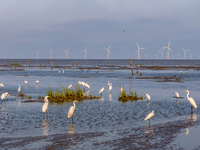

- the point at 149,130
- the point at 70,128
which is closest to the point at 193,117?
the point at 149,130

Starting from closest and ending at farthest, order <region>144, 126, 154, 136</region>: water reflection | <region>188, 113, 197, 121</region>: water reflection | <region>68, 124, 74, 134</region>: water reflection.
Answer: <region>144, 126, 154, 136</region>: water reflection < <region>68, 124, 74, 134</region>: water reflection < <region>188, 113, 197, 121</region>: water reflection

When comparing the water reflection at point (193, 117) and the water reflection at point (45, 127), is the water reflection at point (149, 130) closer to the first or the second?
the water reflection at point (193, 117)

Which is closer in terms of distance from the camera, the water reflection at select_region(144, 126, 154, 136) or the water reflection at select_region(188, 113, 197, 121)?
the water reflection at select_region(144, 126, 154, 136)

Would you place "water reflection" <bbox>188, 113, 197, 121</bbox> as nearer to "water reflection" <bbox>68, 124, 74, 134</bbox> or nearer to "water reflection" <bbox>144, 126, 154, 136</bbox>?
"water reflection" <bbox>144, 126, 154, 136</bbox>

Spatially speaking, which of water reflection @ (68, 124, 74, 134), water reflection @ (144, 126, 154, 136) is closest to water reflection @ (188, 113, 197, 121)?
water reflection @ (144, 126, 154, 136)

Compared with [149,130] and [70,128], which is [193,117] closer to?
[149,130]

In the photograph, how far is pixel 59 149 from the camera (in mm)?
10023

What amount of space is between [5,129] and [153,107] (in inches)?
397

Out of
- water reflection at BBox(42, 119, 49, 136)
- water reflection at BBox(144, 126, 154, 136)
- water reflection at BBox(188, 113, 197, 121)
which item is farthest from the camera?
water reflection at BBox(188, 113, 197, 121)

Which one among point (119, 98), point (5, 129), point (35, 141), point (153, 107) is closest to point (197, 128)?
point (153, 107)

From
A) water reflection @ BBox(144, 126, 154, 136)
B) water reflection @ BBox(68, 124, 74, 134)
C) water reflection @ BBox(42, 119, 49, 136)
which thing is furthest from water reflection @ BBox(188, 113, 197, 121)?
water reflection @ BBox(42, 119, 49, 136)

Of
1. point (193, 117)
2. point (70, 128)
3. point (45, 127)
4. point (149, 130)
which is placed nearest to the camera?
point (149, 130)

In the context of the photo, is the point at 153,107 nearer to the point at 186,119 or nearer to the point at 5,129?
the point at 186,119

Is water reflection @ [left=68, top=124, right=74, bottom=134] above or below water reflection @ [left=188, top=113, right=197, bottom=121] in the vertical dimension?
below
